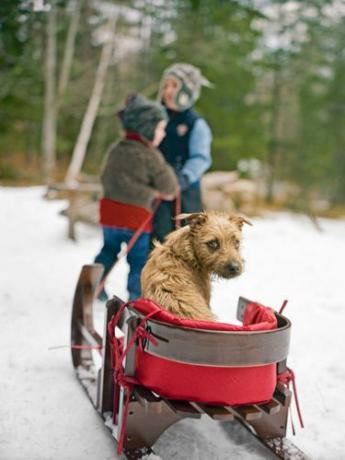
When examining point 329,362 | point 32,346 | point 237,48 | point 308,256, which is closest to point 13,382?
point 32,346

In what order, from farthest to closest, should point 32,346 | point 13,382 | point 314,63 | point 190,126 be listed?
point 314,63 → point 190,126 → point 32,346 → point 13,382

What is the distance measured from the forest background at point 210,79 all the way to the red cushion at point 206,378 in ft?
41.0

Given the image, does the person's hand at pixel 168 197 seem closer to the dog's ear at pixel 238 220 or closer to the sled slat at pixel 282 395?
the dog's ear at pixel 238 220

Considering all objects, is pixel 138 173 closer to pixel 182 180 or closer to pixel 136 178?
pixel 136 178

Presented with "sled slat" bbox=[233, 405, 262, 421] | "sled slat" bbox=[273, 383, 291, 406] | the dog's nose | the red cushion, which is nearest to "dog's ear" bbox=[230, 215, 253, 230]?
the dog's nose

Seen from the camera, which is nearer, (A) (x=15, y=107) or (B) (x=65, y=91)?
(A) (x=15, y=107)

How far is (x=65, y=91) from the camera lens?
18375 mm

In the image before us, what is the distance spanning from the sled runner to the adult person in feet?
8.17

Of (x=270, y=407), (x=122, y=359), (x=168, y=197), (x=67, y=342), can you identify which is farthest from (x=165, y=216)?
(x=270, y=407)

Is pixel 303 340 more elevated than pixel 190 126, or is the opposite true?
pixel 190 126

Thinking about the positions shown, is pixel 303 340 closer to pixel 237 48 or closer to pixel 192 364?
pixel 192 364

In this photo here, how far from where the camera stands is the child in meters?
4.75

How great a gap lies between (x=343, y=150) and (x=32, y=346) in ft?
57.1

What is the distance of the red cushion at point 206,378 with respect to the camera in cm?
236
